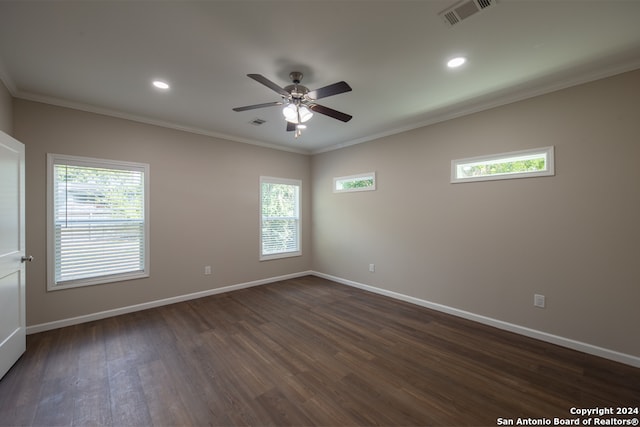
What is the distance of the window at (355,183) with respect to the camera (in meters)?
4.71

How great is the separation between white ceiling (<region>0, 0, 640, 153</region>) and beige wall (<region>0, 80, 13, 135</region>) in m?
0.11

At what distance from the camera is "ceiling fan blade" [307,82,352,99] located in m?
2.12

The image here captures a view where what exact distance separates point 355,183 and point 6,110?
15.1ft

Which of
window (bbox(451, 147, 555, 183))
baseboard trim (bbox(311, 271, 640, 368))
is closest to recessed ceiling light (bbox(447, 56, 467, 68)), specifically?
window (bbox(451, 147, 555, 183))

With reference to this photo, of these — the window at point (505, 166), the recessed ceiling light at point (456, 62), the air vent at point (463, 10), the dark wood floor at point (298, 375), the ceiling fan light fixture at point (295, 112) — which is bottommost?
the dark wood floor at point (298, 375)

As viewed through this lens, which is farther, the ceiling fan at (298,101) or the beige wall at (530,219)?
the beige wall at (530,219)

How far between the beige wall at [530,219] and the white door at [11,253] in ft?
14.4

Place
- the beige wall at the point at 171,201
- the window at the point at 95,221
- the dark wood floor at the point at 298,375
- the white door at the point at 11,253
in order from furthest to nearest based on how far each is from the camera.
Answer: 1. the window at the point at 95,221
2. the beige wall at the point at 171,201
3. the white door at the point at 11,253
4. the dark wood floor at the point at 298,375

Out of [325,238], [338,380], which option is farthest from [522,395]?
[325,238]

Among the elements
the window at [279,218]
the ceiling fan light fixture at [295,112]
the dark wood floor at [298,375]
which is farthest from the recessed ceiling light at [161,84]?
the dark wood floor at [298,375]

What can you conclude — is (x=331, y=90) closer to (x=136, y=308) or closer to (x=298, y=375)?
(x=298, y=375)

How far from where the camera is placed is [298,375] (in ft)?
7.47

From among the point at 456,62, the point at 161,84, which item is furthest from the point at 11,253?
the point at 456,62

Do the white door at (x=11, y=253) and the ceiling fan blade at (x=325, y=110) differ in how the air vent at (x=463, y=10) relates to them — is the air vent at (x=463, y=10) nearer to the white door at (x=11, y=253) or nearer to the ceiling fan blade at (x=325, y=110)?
the ceiling fan blade at (x=325, y=110)
